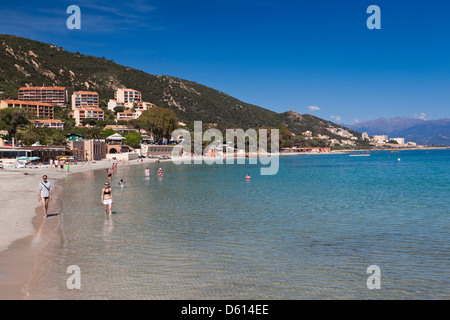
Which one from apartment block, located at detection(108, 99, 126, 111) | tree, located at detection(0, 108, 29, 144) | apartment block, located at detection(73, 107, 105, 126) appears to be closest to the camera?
tree, located at detection(0, 108, 29, 144)

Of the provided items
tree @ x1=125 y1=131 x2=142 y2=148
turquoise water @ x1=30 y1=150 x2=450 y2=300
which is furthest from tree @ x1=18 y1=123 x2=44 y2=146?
turquoise water @ x1=30 y1=150 x2=450 y2=300

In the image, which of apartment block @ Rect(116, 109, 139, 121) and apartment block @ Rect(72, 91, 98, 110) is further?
apartment block @ Rect(72, 91, 98, 110)

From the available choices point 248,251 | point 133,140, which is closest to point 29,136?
point 133,140

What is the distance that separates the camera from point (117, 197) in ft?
93.2

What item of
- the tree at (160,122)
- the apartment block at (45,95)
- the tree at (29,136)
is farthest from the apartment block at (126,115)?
the tree at (29,136)

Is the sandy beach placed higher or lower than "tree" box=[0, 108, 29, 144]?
lower

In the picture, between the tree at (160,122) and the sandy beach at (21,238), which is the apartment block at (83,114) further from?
the sandy beach at (21,238)

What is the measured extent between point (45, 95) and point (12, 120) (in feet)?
282

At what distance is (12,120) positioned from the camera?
87375 millimetres

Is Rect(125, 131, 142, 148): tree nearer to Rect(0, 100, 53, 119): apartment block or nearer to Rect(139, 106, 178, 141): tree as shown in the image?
Rect(139, 106, 178, 141): tree

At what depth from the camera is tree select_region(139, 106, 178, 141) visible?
128 m

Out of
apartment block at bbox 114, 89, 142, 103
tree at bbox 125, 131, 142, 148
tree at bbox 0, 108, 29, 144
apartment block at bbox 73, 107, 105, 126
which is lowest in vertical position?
tree at bbox 125, 131, 142, 148

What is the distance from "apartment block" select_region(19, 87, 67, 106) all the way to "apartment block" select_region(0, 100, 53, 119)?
15.8 meters
